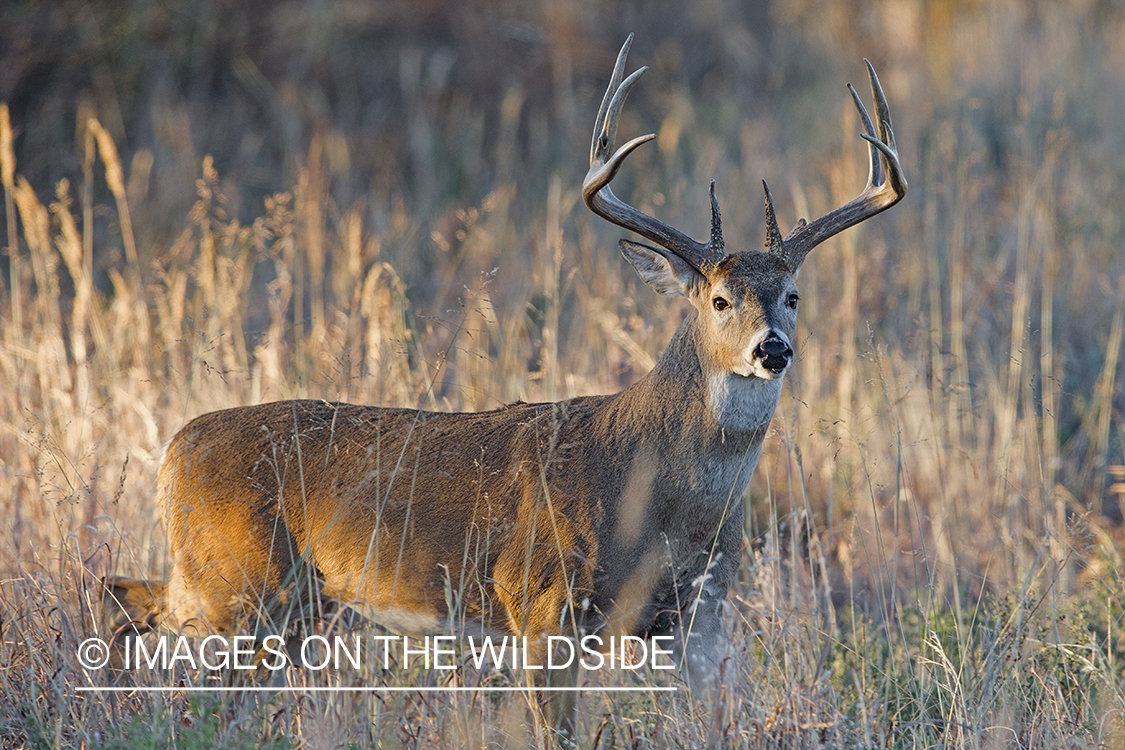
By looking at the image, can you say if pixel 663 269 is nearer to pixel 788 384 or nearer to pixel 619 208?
pixel 619 208

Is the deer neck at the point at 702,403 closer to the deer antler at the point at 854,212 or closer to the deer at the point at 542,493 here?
the deer at the point at 542,493

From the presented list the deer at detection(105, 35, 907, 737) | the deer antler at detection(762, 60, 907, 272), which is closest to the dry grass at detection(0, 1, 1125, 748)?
the deer at detection(105, 35, 907, 737)

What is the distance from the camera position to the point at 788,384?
472 centimetres

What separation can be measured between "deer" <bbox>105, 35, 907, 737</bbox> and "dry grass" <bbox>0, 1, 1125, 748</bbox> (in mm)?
268

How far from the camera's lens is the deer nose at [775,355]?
404 cm

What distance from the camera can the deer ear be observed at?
455cm

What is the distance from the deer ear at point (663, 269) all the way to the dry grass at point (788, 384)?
569 mm

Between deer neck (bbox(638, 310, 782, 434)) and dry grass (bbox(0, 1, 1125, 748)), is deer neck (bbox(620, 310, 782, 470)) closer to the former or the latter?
deer neck (bbox(638, 310, 782, 434))

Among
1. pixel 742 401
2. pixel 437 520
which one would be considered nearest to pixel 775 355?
pixel 742 401

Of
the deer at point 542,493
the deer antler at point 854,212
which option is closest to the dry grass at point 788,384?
the deer at point 542,493

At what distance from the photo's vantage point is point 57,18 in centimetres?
1187

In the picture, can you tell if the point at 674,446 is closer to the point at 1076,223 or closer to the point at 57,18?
the point at 1076,223

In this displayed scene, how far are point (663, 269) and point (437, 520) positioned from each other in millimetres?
1323

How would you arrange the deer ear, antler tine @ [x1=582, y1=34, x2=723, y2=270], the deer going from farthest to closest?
the deer ear → antler tine @ [x1=582, y1=34, x2=723, y2=270] → the deer
